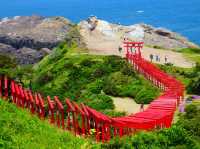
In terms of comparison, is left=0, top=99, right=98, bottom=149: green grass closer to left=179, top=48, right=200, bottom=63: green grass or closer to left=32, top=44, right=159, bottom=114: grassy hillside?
left=32, top=44, right=159, bottom=114: grassy hillside

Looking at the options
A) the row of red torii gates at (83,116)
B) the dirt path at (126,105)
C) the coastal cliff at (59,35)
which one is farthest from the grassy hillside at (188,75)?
the coastal cliff at (59,35)

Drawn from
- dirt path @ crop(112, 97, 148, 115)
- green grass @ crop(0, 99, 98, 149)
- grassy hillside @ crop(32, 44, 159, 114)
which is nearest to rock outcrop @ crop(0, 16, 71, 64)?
grassy hillside @ crop(32, 44, 159, 114)

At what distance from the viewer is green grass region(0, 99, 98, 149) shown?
1892 centimetres

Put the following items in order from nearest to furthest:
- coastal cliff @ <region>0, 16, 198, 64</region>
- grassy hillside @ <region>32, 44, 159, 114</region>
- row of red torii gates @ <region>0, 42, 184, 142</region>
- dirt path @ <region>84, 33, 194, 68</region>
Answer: row of red torii gates @ <region>0, 42, 184, 142</region> < grassy hillside @ <region>32, 44, 159, 114</region> < dirt path @ <region>84, 33, 194, 68</region> < coastal cliff @ <region>0, 16, 198, 64</region>

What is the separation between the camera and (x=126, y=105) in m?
45.8

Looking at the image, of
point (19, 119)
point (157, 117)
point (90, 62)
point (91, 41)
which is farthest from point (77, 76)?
point (19, 119)

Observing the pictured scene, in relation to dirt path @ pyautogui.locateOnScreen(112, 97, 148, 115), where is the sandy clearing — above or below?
above

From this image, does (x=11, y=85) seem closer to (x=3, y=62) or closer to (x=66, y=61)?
(x=3, y=62)

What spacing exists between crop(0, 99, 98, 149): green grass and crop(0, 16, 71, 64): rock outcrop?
7385cm

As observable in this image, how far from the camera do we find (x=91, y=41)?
7706 centimetres

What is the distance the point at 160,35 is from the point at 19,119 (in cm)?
7103

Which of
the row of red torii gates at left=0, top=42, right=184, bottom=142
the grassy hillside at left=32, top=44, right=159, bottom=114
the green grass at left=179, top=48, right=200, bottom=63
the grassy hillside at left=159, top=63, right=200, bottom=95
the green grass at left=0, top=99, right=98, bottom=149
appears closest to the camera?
the green grass at left=0, top=99, right=98, bottom=149

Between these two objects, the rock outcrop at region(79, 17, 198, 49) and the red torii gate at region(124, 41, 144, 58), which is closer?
the red torii gate at region(124, 41, 144, 58)

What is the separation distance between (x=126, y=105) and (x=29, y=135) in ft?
84.6
